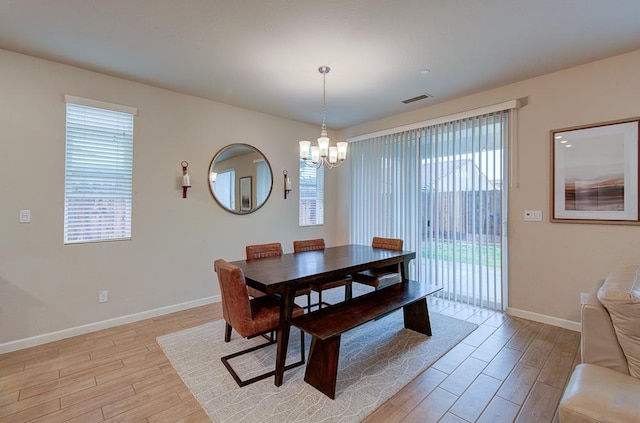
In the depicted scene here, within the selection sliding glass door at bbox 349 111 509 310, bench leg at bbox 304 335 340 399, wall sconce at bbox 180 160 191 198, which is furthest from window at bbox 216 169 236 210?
bench leg at bbox 304 335 340 399

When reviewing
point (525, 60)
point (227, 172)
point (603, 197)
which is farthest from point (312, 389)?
point (525, 60)

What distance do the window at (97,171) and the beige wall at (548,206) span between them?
4.16 meters

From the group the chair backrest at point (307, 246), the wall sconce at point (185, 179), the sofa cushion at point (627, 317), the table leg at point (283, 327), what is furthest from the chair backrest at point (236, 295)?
the sofa cushion at point (627, 317)

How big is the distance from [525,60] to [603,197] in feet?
4.97

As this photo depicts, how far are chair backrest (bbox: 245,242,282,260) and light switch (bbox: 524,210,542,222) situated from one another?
2780 millimetres

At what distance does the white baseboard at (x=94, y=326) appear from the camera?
2.67 meters

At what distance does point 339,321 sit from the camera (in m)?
2.18

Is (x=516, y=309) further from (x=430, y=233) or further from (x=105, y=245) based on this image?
(x=105, y=245)

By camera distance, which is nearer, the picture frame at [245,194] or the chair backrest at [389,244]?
the chair backrest at [389,244]

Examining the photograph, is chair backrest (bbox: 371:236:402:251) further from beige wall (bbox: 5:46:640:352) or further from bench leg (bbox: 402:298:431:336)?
beige wall (bbox: 5:46:640:352)

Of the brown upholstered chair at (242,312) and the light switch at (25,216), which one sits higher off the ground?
the light switch at (25,216)

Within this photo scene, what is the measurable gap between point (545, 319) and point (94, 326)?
477 cm

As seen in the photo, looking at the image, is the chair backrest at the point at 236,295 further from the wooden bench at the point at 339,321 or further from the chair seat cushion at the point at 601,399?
the chair seat cushion at the point at 601,399

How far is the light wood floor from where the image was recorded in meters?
1.83
